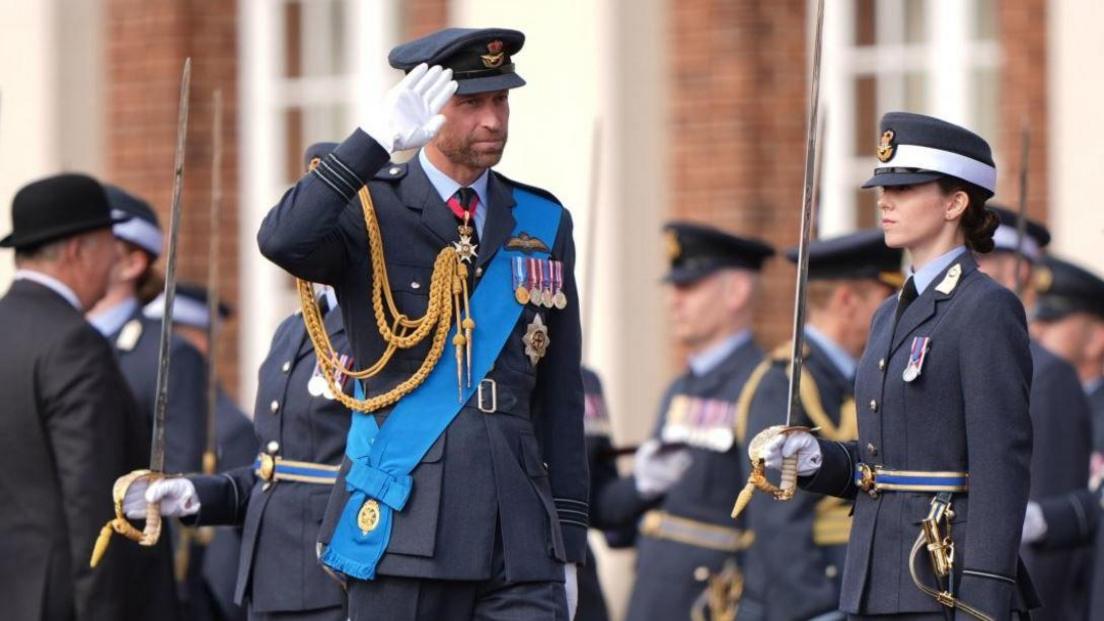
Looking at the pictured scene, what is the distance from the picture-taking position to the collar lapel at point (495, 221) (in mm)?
6141

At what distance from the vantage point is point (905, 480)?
6059mm

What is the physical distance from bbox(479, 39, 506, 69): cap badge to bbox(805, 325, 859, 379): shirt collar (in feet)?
9.15

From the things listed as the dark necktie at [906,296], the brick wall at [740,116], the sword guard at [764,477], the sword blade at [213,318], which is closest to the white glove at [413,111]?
the sword guard at [764,477]

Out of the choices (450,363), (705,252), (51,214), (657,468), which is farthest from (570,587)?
(705,252)

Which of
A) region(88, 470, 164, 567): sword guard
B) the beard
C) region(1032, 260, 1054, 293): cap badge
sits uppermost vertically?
the beard

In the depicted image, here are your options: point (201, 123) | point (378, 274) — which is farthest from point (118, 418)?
point (201, 123)

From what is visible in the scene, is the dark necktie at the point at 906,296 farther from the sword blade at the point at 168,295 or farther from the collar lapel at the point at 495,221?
the sword blade at the point at 168,295

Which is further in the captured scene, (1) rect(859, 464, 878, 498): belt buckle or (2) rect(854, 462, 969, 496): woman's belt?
(1) rect(859, 464, 878, 498): belt buckle

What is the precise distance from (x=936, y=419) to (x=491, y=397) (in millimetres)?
1052

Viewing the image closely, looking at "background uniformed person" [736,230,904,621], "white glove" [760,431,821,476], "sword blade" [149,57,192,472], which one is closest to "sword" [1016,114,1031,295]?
"background uniformed person" [736,230,904,621]

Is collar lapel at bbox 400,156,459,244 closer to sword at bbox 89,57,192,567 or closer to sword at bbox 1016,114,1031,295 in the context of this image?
sword at bbox 89,57,192,567

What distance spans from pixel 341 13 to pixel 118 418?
5.74 m

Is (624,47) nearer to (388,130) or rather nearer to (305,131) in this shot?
(305,131)

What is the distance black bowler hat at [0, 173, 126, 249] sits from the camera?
7551mm
